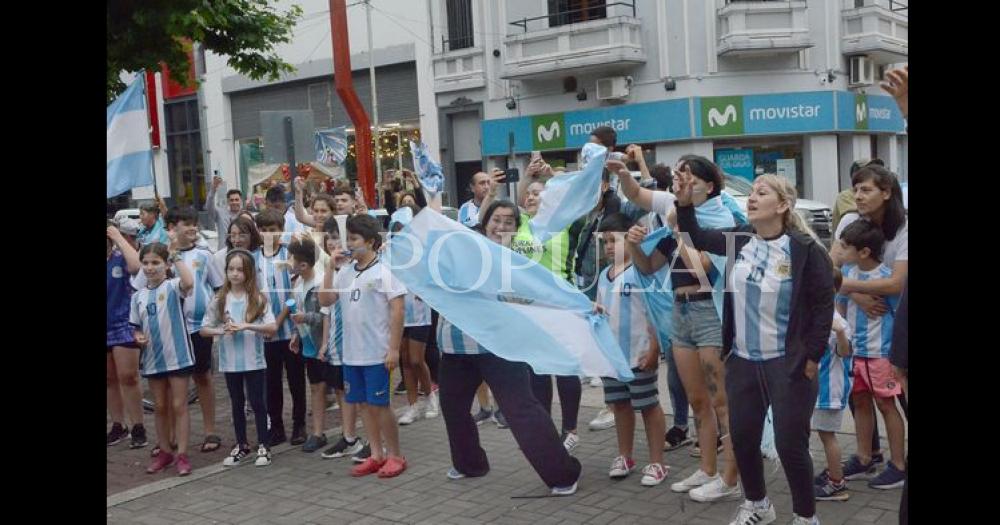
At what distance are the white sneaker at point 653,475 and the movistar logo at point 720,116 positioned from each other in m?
19.3

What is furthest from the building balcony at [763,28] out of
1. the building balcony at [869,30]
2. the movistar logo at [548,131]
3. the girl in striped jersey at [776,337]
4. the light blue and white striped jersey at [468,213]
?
the girl in striped jersey at [776,337]

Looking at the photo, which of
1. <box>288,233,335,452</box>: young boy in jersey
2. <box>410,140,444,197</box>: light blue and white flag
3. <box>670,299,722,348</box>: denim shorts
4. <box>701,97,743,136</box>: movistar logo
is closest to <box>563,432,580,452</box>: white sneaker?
<box>670,299,722,348</box>: denim shorts

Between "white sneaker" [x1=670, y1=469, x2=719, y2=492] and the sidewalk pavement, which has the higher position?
"white sneaker" [x1=670, y1=469, x2=719, y2=492]

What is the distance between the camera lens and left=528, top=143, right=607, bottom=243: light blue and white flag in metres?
6.31

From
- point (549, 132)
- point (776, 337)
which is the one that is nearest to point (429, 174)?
point (776, 337)

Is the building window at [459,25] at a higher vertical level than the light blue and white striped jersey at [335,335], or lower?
higher

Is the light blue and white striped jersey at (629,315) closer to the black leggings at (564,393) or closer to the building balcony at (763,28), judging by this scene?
the black leggings at (564,393)

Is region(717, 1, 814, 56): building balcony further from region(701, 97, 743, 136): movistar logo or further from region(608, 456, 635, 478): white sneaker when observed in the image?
region(608, 456, 635, 478): white sneaker

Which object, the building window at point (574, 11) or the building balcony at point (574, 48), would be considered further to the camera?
the building window at point (574, 11)

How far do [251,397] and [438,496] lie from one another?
73.6 inches

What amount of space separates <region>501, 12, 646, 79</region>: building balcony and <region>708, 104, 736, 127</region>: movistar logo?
2323 millimetres

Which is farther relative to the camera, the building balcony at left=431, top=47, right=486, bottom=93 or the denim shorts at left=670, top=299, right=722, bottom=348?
the building balcony at left=431, top=47, right=486, bottom=93

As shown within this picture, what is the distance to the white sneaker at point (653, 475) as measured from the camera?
591 cm

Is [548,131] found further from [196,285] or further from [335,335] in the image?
[335,335]
